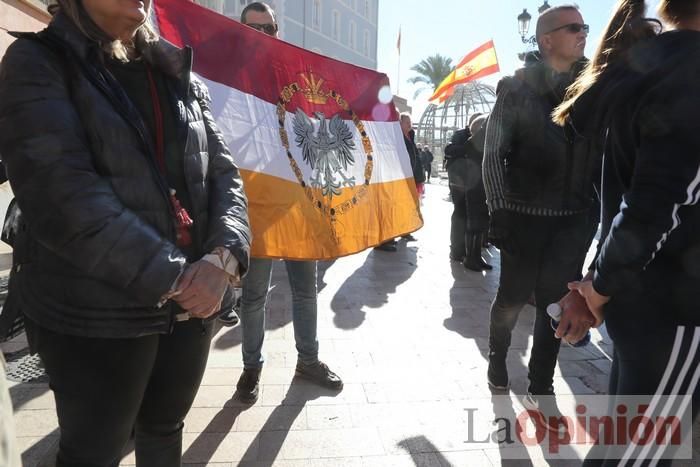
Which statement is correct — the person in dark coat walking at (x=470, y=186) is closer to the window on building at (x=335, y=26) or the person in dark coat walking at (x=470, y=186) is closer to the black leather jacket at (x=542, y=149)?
the black leather jacket at (x=542, y=149)

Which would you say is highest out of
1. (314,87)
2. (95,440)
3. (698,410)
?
(314,87)

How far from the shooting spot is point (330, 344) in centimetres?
365

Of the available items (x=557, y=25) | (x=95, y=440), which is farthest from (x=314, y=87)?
(x=95, y=440)

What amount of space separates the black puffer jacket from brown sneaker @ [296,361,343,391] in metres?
1.72

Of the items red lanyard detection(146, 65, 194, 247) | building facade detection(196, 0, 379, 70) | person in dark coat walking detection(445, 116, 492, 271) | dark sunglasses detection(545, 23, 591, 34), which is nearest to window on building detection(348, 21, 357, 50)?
building facade detection(196, 0, 379, 70)

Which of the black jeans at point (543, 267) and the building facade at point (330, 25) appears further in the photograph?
the building facade at point (330, 25)

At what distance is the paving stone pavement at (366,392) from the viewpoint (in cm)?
233

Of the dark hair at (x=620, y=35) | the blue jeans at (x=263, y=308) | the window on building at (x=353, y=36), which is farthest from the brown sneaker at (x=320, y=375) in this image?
the window on building at (x=353, y=36)

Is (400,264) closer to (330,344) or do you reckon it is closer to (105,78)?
(330,344)

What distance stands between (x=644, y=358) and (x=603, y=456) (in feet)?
1.28

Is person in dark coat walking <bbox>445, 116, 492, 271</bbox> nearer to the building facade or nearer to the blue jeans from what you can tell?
the blue jeans

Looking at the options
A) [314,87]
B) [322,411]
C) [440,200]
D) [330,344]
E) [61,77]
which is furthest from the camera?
[440,200]

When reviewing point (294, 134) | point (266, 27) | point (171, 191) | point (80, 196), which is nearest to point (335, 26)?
point (266, 27)

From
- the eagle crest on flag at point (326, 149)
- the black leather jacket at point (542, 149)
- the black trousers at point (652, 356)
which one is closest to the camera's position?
the black trousers at point (652, 356)
